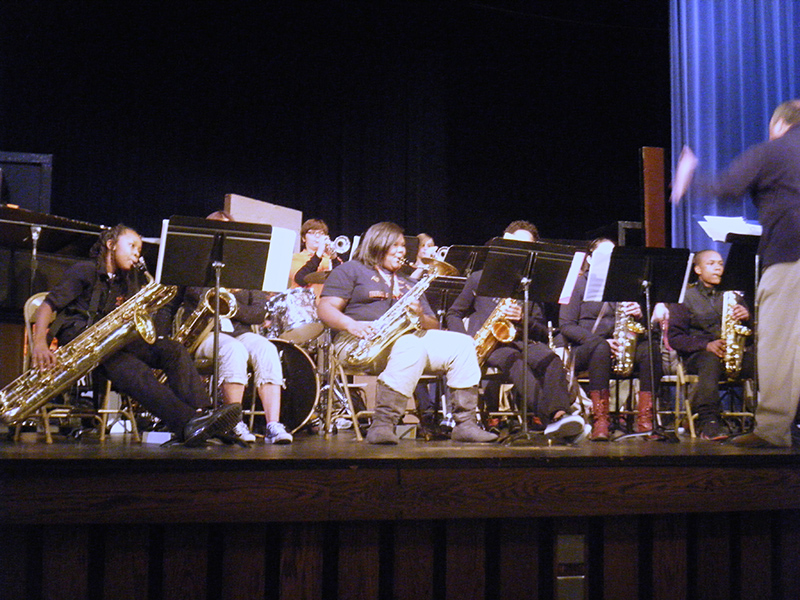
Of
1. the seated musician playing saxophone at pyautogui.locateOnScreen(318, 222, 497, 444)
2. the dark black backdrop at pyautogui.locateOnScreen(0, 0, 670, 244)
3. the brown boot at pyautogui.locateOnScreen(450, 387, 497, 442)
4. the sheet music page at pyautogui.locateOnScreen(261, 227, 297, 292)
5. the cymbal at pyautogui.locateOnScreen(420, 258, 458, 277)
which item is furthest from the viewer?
the dark black backdrop at pyautogui.locateOnScreen(0, 0, 670, 244)

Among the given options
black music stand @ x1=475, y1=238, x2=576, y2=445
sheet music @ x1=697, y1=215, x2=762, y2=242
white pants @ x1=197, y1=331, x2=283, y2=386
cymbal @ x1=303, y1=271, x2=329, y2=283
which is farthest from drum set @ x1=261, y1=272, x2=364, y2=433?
sheet music @ x1=697, y1=215, x2=762, y2=242

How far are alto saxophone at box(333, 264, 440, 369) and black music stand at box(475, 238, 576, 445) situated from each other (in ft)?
1.55

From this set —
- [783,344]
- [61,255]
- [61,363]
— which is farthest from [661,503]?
[61,255]

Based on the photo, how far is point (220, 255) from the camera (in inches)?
171

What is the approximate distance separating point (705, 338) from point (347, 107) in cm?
582

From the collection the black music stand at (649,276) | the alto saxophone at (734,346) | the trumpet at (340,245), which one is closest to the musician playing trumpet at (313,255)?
the trumpet at (340,245)

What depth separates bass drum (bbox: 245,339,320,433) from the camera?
5.70 meters

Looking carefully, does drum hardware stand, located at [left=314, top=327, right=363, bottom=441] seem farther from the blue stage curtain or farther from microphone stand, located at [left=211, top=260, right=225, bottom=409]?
the blue stage curtain

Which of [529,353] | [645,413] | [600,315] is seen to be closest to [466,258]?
[529,353]

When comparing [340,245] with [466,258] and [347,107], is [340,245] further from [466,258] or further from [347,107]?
[347,107]

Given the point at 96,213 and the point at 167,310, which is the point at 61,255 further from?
the point at 96,213

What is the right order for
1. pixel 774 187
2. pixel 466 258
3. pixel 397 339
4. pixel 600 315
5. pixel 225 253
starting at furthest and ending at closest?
pixel 600 315 → pixel 466 258 → pixel 397 339 → pixel 225 253 → pixel 774 187

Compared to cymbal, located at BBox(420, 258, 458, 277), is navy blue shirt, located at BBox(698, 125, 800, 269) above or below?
above

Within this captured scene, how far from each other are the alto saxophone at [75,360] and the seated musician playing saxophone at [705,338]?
369cm
